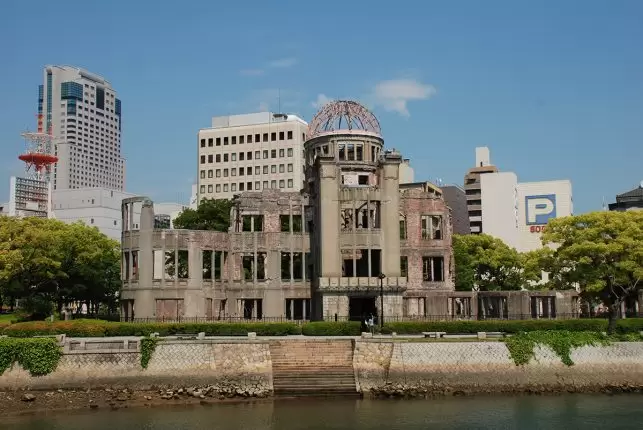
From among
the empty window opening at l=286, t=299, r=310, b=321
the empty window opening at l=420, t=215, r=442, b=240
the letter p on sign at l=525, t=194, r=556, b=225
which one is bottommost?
the empty window opening at l=286, t=299, r=310, b=321

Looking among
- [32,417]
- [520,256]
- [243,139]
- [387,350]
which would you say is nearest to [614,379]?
[387,350]

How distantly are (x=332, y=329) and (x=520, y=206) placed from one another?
95481 mm

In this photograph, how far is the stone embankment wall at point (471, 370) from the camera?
Result: 44875mm

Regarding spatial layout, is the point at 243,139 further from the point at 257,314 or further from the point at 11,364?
the point at 11,364

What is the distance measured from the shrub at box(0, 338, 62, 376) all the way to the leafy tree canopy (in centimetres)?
2602

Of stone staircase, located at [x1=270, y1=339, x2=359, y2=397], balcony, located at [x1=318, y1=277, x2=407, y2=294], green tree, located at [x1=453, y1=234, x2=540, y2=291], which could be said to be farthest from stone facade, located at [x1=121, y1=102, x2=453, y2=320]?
green tree, located at [x1=453, y1=234, x2=540, y2=291]

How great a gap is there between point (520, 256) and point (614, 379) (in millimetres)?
41361

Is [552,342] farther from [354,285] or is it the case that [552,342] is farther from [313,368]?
[354,285]

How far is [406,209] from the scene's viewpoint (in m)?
68.9

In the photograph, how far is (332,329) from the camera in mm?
51719

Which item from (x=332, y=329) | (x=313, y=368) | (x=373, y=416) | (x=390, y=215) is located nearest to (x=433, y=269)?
(x=390, y=215)

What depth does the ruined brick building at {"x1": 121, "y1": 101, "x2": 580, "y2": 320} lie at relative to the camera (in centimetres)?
6197

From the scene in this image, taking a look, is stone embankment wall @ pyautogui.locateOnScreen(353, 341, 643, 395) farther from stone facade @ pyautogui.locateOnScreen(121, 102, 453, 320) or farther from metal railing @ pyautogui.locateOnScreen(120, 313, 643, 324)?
stone facade @ pyautogui.locateOnScreen(121, 102, 453, 320)

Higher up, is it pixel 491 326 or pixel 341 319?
pixel 341 319
